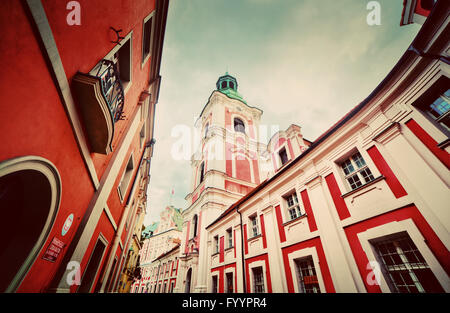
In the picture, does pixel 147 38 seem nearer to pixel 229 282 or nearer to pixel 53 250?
pixel 53 250

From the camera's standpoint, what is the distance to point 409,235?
184 inches

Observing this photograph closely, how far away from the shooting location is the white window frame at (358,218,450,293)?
4.00 meters

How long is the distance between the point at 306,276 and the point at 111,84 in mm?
9388

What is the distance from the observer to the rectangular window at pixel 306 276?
6.86 m

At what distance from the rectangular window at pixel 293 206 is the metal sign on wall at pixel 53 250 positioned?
8333mm

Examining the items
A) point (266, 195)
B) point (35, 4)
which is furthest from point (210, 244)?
point (35, 4)

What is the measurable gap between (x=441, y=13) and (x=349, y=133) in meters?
3.65

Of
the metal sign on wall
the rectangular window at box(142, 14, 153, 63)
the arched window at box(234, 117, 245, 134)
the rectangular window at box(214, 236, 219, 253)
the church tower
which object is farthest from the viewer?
the arched window at box(234, 117, 245, 134)

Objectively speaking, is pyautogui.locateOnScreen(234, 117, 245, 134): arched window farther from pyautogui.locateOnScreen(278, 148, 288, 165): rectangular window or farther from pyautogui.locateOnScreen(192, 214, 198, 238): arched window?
pyautogui.locateOnScreen(278, 148, 288, 165): rectangular window


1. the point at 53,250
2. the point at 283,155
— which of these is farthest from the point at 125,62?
the point at 283,155

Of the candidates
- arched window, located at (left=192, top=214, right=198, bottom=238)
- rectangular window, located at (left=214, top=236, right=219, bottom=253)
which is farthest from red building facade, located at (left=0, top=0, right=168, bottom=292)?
arched window, located at (left=192, top=214, right=198, bottom=238)

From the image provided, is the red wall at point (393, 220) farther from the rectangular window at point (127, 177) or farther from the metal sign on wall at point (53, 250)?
the rectangular window at point (127, 177)

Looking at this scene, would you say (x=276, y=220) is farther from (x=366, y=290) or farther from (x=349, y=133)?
(x=349, y=133)

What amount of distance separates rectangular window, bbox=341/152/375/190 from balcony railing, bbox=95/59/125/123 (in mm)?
7938
